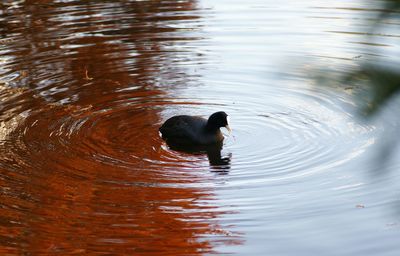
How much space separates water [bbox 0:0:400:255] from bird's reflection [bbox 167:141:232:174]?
5 centimetres

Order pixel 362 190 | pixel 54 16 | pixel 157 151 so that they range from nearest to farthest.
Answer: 1. pixel 362 190
2. pixel 157 151
3. pixel 54 16

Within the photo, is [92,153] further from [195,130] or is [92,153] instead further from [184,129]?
[195,130]

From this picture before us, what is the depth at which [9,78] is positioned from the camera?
12773 mm

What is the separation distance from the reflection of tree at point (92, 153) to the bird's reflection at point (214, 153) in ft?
1.29

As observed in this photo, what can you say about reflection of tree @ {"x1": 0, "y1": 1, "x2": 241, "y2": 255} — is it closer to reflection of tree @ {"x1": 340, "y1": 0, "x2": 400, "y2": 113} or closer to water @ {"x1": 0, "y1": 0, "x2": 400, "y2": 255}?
water @ {"x1": 0, "y1": 0, "x2": 400, "y2": 255}

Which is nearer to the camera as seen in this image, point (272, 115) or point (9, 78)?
point (272, 115)

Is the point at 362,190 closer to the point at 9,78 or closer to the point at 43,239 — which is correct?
the point at 43,239

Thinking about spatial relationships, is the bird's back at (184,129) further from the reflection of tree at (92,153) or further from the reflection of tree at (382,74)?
the reflection of tree at (382,74)

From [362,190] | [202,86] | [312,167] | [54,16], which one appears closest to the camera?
[362,190]

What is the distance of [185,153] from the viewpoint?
9.63 meters

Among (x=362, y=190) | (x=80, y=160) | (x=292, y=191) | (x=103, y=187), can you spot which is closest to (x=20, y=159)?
(x=80, y=160)

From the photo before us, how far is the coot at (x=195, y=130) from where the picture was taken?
32.0 feet

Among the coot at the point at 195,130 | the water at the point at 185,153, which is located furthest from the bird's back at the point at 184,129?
the water at the point at 185,153

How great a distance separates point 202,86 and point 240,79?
2.24 ft
